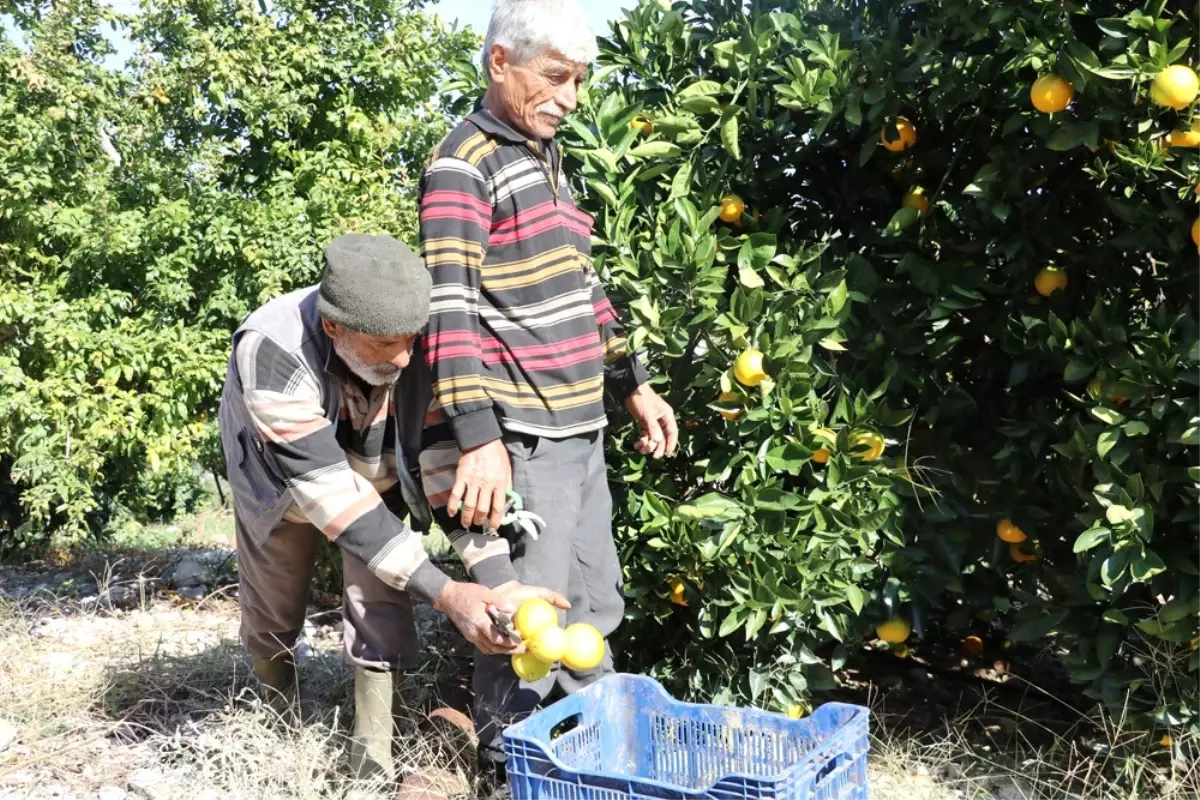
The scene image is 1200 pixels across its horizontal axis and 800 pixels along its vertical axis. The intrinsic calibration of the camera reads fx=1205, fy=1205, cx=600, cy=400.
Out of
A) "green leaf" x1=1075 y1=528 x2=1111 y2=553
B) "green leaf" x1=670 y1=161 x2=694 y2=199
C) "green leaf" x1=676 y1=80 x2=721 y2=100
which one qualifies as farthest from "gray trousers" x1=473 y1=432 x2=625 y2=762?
"green leaf" x1=1075 y1=528 x2=1111 y2=553

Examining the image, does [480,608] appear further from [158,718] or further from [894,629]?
[158,718]

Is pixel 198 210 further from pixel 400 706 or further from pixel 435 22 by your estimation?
pixel 400 706

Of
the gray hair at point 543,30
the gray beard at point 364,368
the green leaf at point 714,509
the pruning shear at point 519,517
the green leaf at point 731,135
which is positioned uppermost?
the gray hair at point 543,30

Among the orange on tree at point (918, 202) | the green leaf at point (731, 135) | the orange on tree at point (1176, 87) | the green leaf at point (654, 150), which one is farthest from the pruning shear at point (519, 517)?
the orange on tree at point (1176, 87)

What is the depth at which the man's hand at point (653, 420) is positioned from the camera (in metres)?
2.96

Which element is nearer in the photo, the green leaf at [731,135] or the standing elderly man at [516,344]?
the standing elderly man at [516,344]

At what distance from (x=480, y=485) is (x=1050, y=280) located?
148 cm

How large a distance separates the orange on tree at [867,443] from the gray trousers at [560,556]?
1.97 ft

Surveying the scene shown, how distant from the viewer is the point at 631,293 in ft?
9.54

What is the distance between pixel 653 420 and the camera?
9.70ft

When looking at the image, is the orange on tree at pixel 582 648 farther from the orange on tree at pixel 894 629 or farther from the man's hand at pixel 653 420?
the orange on tree at pixel 894 629

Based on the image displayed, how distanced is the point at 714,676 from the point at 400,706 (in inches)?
31.4

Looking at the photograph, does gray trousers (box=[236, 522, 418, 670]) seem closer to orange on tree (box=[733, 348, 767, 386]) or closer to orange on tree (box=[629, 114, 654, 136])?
orange on tree (box=[733, 348, 767, 386])

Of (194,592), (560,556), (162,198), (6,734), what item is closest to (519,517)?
(560,556)
